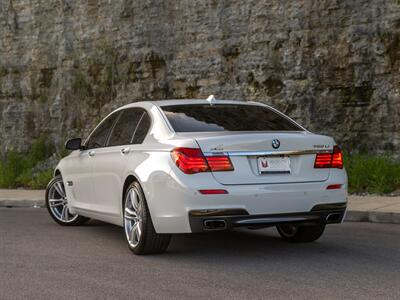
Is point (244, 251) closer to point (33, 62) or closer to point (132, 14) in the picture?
point (132, 14)

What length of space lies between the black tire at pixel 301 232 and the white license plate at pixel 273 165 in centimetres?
121

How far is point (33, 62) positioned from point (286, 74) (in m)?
8.17

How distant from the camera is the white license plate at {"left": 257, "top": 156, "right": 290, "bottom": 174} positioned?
702cm

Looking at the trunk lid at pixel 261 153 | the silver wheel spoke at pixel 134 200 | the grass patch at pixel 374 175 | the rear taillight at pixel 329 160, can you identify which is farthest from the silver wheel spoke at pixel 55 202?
the grass patch at pixel 374 175

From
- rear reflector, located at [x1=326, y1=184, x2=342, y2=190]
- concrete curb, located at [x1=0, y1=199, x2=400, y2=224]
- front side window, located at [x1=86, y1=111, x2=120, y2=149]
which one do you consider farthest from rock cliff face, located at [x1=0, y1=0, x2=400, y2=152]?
rear reflector, located at [x1=326, y1=184, x2=342, y2=190]

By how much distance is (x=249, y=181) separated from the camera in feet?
22.7

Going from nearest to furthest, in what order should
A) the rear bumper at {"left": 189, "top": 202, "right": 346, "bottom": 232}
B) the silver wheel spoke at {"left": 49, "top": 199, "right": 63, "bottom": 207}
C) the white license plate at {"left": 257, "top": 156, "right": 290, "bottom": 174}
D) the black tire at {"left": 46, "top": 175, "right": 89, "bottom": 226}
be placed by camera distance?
the rear bumper at {"left": 189, "top": 202, "right": 346, "bottom": 232} < the white license plate at {"left": 257, "top": 156, "right": 290, "bottom": 174} < the black tire at {"left": 46, "top": 175, "right": 89, "bottom": 226} < the silver wheel spoke at {"left": 49, "top": 199, "right": 63, "bottom": 207}

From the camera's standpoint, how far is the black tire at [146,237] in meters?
7.24

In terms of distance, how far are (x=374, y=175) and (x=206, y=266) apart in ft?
23.6

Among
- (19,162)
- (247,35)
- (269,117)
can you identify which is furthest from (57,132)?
(269,117)

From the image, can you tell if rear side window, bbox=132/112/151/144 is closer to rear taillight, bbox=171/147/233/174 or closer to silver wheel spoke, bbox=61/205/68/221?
rear taillight, bbox=171/147/233/174

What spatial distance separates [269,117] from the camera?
26.6 feet

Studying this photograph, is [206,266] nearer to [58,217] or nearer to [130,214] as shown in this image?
[130,214]

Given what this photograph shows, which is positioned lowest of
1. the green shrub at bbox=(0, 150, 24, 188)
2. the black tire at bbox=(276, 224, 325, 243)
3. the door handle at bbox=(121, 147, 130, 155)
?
the green shrub at bbox=(0, 150, 24, 188)
